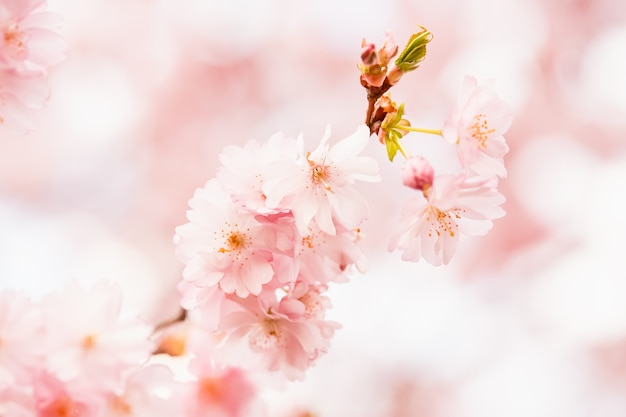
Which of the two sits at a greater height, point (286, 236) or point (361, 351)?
point (361, 351)

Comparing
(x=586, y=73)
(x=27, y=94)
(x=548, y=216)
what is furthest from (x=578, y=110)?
(x=27, y=94)

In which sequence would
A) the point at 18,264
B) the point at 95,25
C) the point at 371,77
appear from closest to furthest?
the point at 371,77 → the point at 18,264 → the point at 95,25

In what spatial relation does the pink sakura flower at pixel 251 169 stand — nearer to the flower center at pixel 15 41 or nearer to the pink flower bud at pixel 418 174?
the pink flower bud at pixel 418 174

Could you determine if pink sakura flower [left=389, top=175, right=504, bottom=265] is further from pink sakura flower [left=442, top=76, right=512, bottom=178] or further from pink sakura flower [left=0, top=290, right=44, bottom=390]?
pink sakura flower [left=0, top=290, right=44, bottom=390]

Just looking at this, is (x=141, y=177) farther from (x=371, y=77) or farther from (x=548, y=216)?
(x=371, y=77)

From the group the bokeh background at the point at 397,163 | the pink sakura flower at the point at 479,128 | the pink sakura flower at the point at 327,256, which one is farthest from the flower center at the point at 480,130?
the bokeh background at the point at 397,163

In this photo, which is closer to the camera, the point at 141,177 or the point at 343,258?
the point at 343,258
